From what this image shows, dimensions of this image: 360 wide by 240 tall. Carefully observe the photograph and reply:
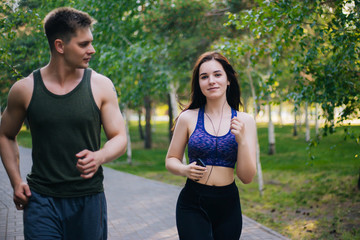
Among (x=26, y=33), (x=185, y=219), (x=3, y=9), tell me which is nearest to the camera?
(x=185, y=219)

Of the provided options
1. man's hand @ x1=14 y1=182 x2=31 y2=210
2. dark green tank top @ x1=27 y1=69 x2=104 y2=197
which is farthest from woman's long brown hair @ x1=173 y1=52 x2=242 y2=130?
man's hand @ x1=14 y1=182 x2=31 y2=210

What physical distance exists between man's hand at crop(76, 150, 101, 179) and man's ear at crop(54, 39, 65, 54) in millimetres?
705

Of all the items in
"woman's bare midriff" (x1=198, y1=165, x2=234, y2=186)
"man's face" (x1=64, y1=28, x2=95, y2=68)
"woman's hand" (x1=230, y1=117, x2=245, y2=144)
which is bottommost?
"woman's bare midriff" (x1=198, y1=165, x2=234, y2=186)

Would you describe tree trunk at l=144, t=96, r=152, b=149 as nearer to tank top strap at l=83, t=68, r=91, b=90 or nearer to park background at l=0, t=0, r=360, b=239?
park background at l=0, t=0, r=360, b=239

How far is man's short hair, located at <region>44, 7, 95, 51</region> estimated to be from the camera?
99.4 inches

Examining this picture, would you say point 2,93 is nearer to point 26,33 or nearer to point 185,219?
point 26,33

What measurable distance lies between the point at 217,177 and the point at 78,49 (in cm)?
136

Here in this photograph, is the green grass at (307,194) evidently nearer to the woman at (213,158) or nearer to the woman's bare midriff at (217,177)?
the woman at (213,158)

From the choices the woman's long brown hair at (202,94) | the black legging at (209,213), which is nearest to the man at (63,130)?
the black legging at (209,213)

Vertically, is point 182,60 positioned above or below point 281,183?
above

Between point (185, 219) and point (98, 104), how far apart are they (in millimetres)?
1084

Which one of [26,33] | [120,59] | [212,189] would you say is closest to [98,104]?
[212,189]

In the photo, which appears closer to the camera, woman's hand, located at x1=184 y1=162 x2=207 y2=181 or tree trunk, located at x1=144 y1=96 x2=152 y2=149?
woman's hand, located at x1=184 y1=162 x2=207 y2=181

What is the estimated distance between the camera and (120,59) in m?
12.8
